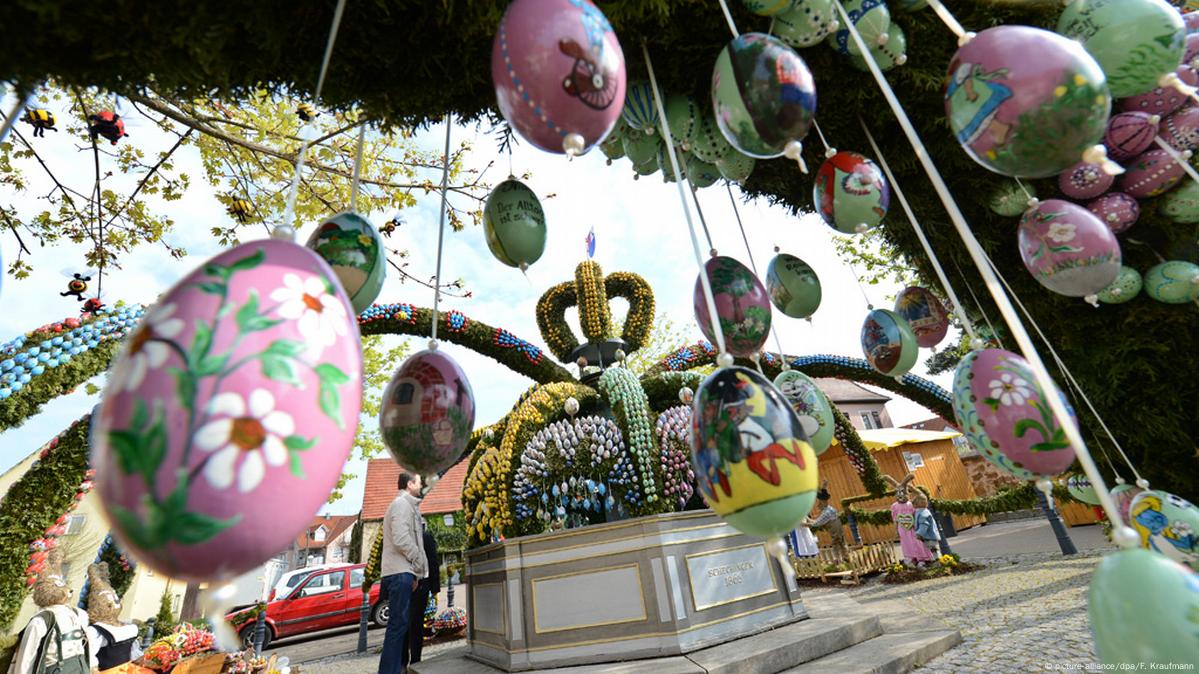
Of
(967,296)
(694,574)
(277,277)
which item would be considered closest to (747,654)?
(694,574)

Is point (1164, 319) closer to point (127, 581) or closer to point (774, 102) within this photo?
point (774, 102)

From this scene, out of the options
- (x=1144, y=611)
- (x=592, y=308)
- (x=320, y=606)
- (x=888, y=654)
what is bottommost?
(x=888, y=654)

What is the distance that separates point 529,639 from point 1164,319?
4.67m

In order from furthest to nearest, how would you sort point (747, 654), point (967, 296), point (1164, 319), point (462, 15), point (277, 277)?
1. point (747, 654)
2. point (967, 296)
3. point (1164, 319)
4. point (462, 15)
5. point (277, 277)

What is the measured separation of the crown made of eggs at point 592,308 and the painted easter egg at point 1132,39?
6491 mm

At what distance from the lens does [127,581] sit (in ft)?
29.9

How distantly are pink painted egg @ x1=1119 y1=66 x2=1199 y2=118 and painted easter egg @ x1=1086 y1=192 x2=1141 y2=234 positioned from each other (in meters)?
0.31

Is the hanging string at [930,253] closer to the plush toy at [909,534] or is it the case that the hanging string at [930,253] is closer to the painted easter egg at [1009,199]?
the painted easter egg at [1009,199]

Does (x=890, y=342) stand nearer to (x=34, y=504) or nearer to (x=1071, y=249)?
(x=1071, y=249)

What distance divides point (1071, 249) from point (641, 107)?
149cm

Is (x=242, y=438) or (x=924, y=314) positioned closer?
(x=242, y=438)

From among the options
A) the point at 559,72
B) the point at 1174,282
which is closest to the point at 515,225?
the point at 559,72

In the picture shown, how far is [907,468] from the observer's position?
61.1ft

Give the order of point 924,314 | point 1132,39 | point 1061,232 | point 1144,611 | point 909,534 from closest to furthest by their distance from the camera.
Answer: point 1144,611 → point 1132,39 → point 1061,232 → point 924,314 → point 909,534
